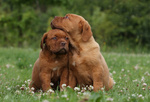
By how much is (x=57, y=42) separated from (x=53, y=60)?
0.36 m

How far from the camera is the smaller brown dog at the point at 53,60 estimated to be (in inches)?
165

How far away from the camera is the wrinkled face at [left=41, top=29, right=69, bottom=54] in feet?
13.6

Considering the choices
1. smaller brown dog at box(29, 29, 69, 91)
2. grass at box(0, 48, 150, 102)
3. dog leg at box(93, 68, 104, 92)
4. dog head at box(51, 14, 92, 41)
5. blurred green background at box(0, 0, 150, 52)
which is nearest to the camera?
grass at box(0, 48, 150, 102)

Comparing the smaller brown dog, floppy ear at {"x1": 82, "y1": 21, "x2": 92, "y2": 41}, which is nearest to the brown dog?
floppy ear at {"x1": 82, "y1": 21, "x2": 92, "y2": 41}

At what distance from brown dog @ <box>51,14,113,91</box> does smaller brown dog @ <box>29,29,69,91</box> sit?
0.15 metres

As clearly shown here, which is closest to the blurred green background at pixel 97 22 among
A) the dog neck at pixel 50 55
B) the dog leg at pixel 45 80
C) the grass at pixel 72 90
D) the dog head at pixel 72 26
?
the grass at pixel 72 90

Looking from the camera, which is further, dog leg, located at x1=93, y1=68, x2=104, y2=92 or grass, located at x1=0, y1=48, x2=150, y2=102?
dog leg, located at x1=93, y1=68, x2=104, y2=92

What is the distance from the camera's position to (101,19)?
2322cm

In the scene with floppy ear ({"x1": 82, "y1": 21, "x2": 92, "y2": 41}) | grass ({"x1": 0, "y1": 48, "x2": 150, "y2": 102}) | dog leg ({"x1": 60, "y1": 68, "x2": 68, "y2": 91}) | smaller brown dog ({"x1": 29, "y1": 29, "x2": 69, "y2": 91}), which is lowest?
grass ({"x1": 0, "y1": 48, "x2": 150, "y2": 102})

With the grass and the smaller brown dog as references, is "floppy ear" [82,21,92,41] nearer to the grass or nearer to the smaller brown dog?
the smaller brown dog

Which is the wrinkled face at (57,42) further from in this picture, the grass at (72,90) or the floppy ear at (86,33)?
the grass at (72,90)

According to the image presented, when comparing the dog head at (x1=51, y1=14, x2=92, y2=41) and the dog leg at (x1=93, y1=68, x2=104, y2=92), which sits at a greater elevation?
the dog head at (x1=51, y1=14, x2=92, y2=41)

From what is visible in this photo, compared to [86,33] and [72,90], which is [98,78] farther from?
[86,33]

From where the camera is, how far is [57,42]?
4.17 meters
